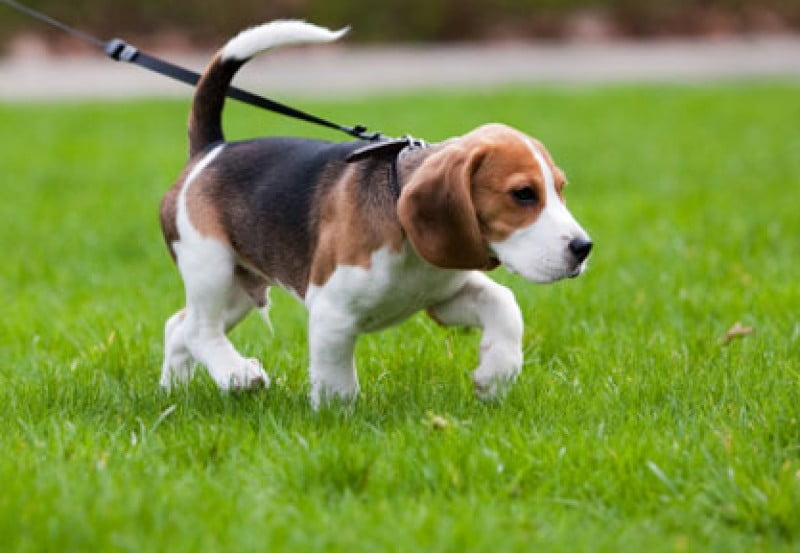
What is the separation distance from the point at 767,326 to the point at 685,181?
4.29 m

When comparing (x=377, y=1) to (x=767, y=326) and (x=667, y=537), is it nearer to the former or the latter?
(x=767, y=326)

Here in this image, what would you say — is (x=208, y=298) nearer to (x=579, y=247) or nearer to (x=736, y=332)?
(x=579, y=247)

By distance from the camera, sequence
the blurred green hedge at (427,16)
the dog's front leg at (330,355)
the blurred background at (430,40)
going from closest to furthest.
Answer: the dog's front leg at (330,355)
the blurred background at (430,40)
the blurred green hedge at (427,16)

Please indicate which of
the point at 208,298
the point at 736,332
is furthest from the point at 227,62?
the point at 736,332

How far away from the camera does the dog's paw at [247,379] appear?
415 cm

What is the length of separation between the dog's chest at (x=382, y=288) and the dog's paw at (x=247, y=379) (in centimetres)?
32

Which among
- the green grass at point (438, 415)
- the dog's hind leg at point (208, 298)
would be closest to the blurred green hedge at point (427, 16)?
the green grass at point (438, 415)

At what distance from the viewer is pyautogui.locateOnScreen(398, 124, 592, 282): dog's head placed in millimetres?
3578

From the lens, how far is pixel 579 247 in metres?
3.54

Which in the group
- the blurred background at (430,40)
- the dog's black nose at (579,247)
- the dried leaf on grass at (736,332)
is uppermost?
the dog's black nose at (579,247)

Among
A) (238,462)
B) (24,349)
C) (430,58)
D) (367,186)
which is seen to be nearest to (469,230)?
(367,186)

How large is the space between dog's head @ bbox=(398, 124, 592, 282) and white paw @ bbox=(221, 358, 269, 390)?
818 mm

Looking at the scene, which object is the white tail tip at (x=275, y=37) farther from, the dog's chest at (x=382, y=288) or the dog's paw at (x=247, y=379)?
the dog's paw at (x=247, y=379)

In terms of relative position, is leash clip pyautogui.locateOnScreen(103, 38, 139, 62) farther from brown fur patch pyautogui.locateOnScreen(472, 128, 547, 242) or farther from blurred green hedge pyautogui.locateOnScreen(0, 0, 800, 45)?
blurred green hedge pyautogui.locateOnScreen(0, 0, 800, 45)
